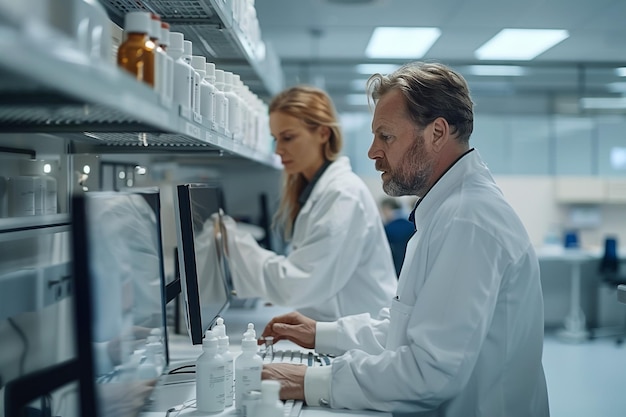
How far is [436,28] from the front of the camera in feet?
18.5

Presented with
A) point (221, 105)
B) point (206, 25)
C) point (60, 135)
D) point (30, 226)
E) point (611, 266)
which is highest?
point (206, 25)

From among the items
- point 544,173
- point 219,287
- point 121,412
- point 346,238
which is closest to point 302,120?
point 346,238

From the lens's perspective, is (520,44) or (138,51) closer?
(138,51)

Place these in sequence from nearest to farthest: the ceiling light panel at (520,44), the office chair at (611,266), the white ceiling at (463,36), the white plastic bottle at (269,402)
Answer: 1. the white plastic bottle at (269,402)
2. the white ceiling at (463,36)
3. the ceiling light panel at (520,44)
4. the office chair at (611,266)

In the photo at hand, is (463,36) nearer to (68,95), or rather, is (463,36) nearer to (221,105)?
(221,105)

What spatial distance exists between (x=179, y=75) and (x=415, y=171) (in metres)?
0.69

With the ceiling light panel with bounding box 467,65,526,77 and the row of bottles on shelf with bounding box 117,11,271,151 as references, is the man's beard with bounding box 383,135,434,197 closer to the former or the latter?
the row of bottles on shelf with bounding box 117,11,271,151

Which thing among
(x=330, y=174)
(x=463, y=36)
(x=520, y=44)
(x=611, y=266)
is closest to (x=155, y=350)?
(x=330, y=174)

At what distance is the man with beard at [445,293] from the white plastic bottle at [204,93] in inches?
17.9

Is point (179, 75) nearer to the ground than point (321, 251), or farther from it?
farther from it

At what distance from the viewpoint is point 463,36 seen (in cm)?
591

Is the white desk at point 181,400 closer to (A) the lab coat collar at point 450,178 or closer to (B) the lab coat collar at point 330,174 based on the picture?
(A) the lab coat collar at point 450,178

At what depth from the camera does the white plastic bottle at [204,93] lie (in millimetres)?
1436

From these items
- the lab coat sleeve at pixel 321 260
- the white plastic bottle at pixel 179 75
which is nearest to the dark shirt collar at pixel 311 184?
the lab coat sleeve at pixel 321 260
